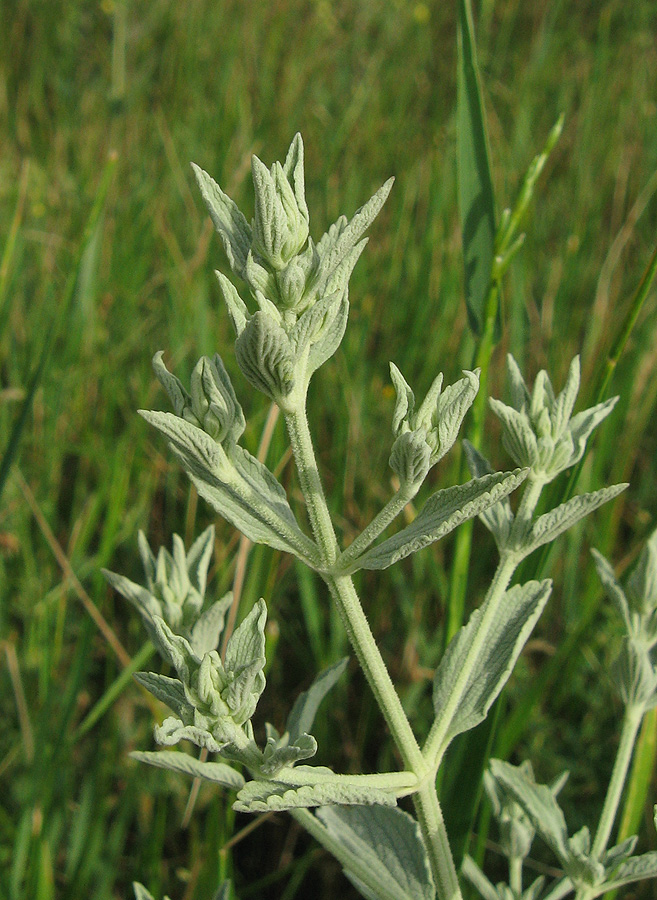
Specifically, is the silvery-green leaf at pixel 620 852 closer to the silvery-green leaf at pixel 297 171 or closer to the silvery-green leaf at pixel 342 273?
the silvery-green leaf at pixel 342 273

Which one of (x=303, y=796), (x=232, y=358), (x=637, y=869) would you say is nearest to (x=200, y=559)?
(x=303, y=796)

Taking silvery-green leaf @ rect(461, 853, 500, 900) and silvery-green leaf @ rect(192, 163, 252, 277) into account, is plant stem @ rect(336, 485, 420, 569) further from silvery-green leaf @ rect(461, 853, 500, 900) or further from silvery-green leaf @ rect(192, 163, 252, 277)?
silvery-green leaf @ rect(461, 853, 500, 900)

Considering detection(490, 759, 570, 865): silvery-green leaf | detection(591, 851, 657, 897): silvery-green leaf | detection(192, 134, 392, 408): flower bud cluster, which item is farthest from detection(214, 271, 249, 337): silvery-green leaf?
detection(591, 851, 657, 897): silvery-green leaf

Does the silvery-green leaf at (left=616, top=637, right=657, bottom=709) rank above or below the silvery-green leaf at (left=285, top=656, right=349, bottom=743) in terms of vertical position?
above

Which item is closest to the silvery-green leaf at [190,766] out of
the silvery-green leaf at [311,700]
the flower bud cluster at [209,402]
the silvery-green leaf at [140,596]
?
the silvery-green leaf at [311,700]

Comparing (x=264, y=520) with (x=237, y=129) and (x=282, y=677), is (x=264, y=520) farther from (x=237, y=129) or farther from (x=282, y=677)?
(x=237, y=129)

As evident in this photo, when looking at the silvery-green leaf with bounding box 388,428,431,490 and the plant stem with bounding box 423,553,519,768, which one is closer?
the silvery-green leaf with bounding box 388,428,431,490

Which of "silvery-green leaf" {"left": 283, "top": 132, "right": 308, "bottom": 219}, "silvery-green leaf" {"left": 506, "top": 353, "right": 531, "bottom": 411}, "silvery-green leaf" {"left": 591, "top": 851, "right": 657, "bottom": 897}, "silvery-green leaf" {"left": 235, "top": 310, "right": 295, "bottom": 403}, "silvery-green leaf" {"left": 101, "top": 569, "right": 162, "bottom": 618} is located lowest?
"silvery-green leaf" {"left": 591, "top": 851, "right": 657, "bottom": 897}
